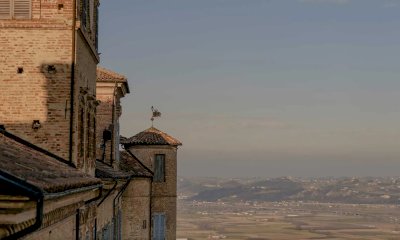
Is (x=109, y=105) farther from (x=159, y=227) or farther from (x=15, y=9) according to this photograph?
(x=15, y=9)

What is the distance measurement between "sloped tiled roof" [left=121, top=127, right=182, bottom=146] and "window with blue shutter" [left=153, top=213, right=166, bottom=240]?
3.78 meters

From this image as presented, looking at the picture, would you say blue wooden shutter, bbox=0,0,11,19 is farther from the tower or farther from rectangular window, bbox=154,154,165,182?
rectangular window, bbox=154,154,165,182

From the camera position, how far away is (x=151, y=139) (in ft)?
108

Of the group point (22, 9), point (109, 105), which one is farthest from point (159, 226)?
point (22, 9)

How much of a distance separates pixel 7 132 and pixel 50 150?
1.30 m

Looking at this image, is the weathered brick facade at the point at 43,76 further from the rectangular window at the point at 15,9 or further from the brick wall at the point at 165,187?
the brick wall at the point at 165,187

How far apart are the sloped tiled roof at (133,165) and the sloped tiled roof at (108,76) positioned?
492cm

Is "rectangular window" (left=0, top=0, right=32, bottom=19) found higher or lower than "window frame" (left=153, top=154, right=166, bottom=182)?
higher

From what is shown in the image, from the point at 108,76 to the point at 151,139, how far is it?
19.8 ft

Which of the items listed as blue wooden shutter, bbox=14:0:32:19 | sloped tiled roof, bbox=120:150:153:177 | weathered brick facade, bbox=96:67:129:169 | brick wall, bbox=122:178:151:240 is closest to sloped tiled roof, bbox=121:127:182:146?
sloped tiled roof, bbox=120:150:153:177

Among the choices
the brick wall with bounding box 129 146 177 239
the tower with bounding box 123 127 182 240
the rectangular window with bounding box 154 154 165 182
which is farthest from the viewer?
the rectangular window with bounding box 154 154 165 182

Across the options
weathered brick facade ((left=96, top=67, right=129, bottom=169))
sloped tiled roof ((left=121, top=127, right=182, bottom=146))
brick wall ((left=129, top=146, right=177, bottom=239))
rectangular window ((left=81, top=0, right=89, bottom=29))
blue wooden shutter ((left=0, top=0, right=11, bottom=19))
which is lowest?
brick wall ((left=129, top=146, right=177, bottom=239))

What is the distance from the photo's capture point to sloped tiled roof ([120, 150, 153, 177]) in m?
30.9

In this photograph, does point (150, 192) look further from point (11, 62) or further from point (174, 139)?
point (11, 62)
